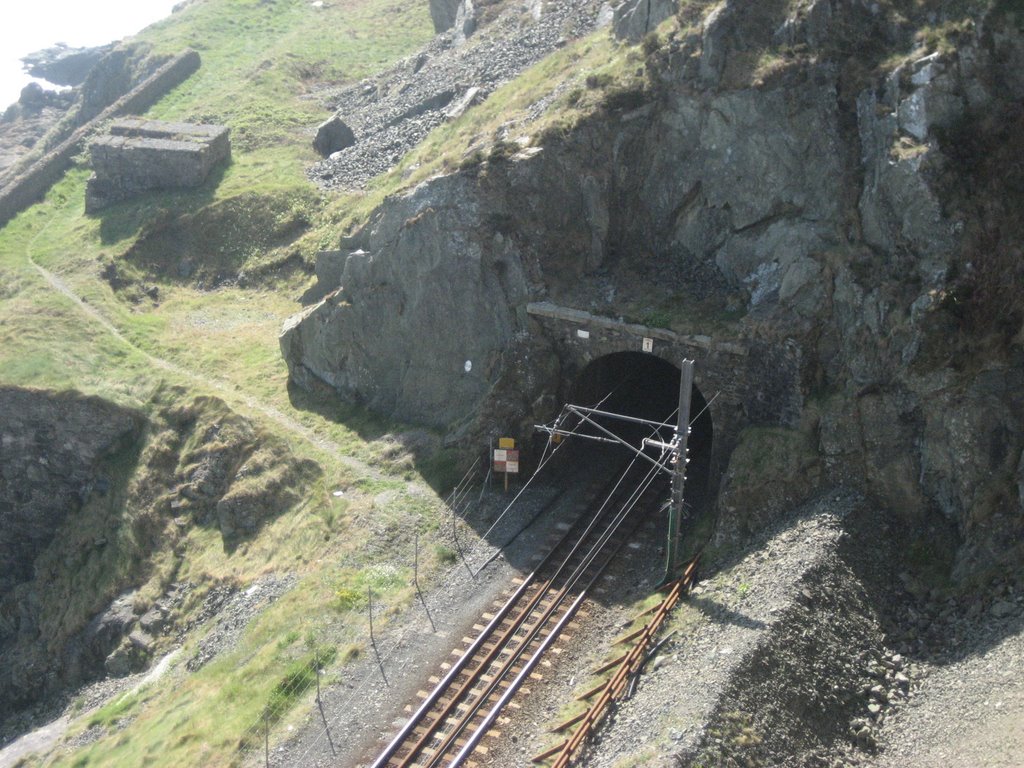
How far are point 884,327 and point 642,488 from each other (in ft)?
27.6

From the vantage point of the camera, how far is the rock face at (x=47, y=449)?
37500 mm

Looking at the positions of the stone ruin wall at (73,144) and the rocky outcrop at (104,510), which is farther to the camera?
the stone ruin wall at (73,144)

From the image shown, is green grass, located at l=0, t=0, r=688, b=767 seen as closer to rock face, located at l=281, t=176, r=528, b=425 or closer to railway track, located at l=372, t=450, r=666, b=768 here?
rock face, located at l=281, t=176, r=528, b=425

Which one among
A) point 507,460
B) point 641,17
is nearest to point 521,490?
point 507,460

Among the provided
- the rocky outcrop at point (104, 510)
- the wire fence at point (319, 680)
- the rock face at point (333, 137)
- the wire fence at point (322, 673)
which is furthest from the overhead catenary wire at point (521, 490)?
the rock face at point (333, 137)

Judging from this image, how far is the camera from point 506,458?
1186 inches

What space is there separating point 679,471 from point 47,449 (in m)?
26.0

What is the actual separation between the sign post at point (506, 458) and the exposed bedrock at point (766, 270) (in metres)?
0.90

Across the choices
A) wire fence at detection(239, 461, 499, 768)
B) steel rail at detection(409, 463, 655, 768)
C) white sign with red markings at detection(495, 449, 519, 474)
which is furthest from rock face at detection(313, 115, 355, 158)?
steel rail at detection(409, 463, 655, 768)

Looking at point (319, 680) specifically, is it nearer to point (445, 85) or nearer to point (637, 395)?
point (637, 395)

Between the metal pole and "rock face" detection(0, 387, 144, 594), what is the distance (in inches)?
874

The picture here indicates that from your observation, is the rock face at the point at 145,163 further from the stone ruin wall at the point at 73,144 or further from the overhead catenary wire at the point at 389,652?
the overhead catenary wire at the point at 389,652

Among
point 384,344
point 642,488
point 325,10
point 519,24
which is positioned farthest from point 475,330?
point 325,10

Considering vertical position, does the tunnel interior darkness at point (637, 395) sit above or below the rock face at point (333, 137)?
below
